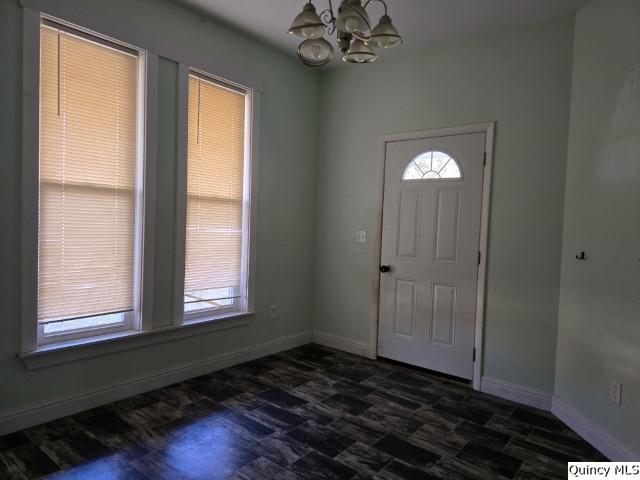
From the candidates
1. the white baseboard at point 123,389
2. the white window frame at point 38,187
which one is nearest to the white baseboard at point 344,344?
the white baseboard at point 123,389

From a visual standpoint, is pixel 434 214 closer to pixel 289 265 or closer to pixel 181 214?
pixel 289 265

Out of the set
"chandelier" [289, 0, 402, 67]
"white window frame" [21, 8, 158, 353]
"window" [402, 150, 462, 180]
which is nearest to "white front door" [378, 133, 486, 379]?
"window" [402, 150, 462, 180]

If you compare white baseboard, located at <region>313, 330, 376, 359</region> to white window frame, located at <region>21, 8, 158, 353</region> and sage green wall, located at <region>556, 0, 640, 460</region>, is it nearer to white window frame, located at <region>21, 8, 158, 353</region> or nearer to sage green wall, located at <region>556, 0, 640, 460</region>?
sage green wall, located at <region>556, 0, 640, 460</region>

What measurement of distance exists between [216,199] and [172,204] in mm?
422

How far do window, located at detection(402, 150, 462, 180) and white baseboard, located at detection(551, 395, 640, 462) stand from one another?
1.86 meters

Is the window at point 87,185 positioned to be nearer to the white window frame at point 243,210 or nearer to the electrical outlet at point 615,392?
the white window frame at point 243,210

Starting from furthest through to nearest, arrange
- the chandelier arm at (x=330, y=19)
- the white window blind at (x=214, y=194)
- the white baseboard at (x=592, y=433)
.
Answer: the white window blind at (x=214, y=194)
the white baseboard at (x=592, y=433)
the chandelier arm at (x=330, y=19)

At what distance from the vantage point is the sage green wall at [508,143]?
2.94 m

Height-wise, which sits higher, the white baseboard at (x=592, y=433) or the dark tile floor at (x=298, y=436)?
the white baseboard at (x=592, y=433)

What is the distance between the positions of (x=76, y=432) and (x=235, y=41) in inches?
121

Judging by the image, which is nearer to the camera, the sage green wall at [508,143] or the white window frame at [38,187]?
the white window frame at [38,187]

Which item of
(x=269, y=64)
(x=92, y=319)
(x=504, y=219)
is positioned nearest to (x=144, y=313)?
(x=92, y=319)

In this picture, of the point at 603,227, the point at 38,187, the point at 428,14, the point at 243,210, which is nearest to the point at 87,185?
the point at 38,187

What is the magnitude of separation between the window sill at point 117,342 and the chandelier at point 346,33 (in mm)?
2159
